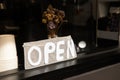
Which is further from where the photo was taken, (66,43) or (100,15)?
(100,15)

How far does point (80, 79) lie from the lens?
157 centimetres

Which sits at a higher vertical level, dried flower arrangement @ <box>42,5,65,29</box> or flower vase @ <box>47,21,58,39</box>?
dried flower arrangement @ <box>42,5,65,29</box>

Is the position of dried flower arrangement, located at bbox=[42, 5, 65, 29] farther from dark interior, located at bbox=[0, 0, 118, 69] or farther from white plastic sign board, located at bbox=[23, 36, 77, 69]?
white plastic sign board, located at bbox=[23, 36, 77, 69]

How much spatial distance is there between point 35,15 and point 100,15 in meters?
0.71

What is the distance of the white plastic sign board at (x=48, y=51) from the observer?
1.42 meters

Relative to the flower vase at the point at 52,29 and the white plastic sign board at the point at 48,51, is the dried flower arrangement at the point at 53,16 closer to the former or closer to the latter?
the flower vase at the point at 52,29

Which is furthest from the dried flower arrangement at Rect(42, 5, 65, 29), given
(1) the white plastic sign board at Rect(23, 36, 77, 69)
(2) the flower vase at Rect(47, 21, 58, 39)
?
(1) the white plastic sign board at Rect(23, 36, 77, 69)

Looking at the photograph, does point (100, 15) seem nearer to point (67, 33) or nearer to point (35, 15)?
point (67, 33)

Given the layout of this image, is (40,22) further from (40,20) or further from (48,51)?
(48,51)

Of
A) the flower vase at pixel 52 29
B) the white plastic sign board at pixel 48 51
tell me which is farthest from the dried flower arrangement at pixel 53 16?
the white plastic sign board at pixel 48 51

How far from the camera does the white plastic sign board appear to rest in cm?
142

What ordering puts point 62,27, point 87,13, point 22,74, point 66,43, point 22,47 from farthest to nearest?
point 87,13, point 62,27, point 66,43, point 22,47, point 22,74

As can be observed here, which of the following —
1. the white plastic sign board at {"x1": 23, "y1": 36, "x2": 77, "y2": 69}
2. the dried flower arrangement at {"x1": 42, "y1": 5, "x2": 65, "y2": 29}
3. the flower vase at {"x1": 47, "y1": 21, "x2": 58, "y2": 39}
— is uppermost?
the dried flower arrangement at {"x1": 42, "y1": 5, "x2": 65, "y2": 29}

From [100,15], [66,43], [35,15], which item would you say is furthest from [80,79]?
[100,15]
